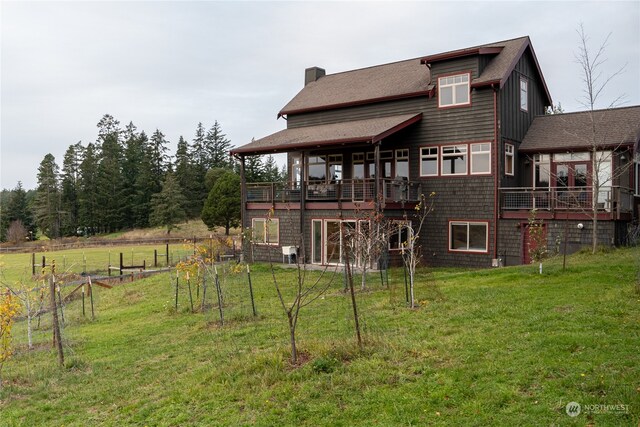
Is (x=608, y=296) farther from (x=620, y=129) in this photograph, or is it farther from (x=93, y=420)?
(x=620, y=129)

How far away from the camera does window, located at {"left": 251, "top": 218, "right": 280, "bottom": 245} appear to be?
23266 millimetres

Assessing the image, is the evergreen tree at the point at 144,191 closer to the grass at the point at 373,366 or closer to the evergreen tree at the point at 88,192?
the evergreen tree at the point at 88,192

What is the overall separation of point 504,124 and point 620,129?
4227mm

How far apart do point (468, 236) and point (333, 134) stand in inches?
278

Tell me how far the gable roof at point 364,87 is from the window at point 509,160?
13.4 ft

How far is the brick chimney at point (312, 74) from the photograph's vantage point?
28.6m

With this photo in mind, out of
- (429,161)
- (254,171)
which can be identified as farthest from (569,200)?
(254,171)

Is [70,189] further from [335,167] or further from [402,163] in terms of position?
[402,163]

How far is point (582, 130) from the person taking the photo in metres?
19.5

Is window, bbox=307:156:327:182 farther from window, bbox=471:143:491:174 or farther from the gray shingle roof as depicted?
window, bbox=471:143:491:174

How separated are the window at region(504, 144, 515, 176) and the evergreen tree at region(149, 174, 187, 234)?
46751 millimetres

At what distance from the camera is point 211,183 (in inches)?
2495

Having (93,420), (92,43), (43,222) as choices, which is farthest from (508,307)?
(43,222)

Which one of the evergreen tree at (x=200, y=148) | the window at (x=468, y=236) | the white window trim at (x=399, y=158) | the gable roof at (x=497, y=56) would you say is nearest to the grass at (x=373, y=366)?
the window at (x=468, y=236)
